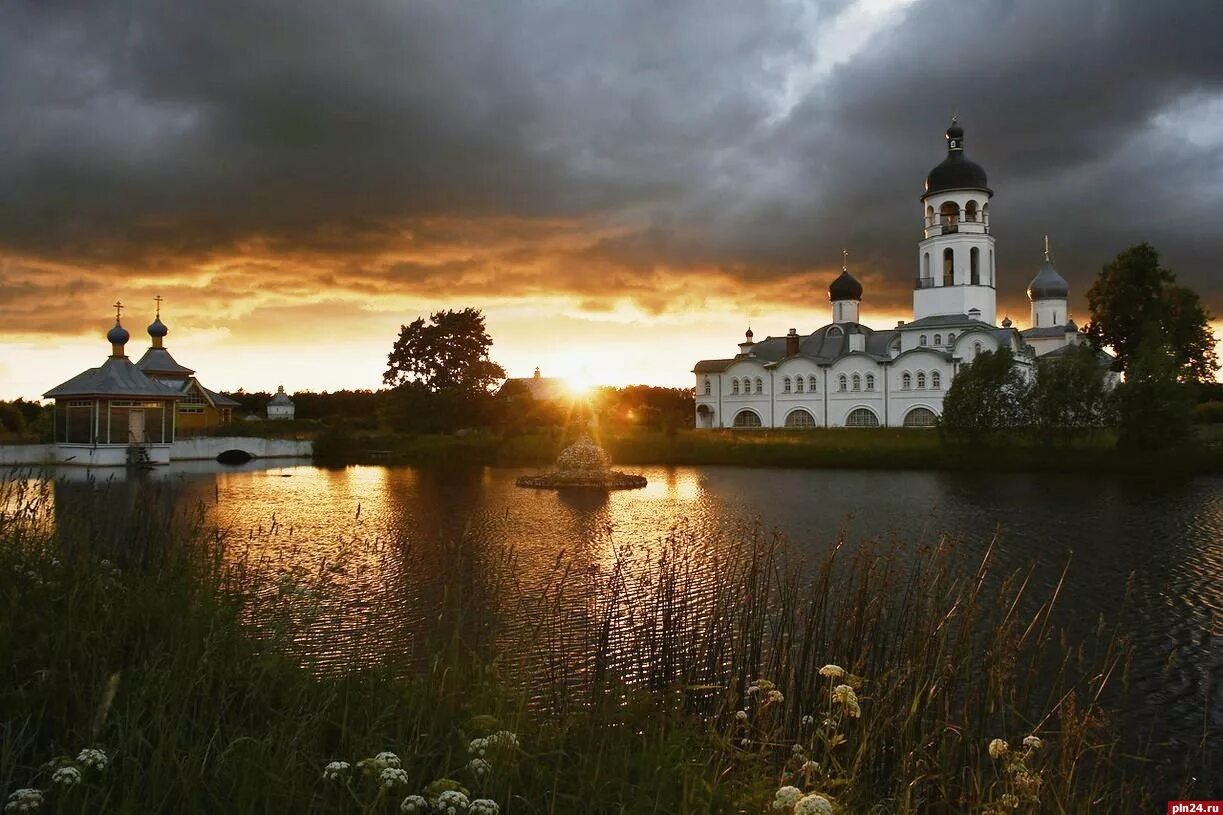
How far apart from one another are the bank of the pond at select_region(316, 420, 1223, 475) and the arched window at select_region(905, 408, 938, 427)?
832cm

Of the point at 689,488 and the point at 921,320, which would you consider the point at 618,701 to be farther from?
the point at 921,320

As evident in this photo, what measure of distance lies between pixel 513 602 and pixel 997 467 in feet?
111

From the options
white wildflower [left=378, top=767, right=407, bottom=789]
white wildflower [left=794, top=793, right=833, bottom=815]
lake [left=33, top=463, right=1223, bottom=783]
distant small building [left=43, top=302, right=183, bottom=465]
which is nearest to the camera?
white wildflower [left=378, top=767, right=407, bottom=789]

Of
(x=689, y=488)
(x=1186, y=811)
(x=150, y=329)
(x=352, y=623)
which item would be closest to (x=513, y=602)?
(x=352, y=623)

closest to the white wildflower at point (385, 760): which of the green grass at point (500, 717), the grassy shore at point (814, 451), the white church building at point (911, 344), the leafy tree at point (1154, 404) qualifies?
the green grass at point (500, 717)

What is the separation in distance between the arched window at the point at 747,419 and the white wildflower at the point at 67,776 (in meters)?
66.5

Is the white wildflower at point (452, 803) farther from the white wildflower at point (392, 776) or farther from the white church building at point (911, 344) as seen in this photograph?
the white church building at point (911, 344)

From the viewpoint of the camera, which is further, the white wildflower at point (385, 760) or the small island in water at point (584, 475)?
the small island in water at point (584, 475)

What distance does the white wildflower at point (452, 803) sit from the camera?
147 inches

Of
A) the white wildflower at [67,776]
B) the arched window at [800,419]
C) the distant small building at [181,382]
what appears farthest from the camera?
the arched window at [800,419]

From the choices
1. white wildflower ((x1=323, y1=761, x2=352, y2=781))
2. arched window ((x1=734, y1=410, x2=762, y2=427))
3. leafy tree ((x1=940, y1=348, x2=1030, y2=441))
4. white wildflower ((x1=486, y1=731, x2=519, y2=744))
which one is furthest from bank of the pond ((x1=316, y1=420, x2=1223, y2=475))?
white wildflower ((x1=323, y1=761, x2=352, y2=781))

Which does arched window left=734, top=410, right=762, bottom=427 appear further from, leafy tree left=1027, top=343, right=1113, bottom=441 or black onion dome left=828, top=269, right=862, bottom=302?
leafy tree left=1027, top=343, right=1113, bottom=441

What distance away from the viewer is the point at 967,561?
49.2 feet

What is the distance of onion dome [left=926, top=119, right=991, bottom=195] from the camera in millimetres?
69812
